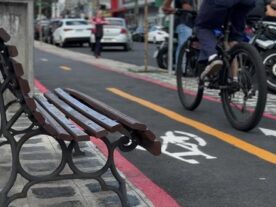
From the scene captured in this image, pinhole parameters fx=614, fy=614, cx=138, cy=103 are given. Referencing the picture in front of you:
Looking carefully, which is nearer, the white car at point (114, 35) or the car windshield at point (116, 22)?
the white car at point (114, 35)

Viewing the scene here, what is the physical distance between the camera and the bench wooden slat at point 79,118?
360 cm

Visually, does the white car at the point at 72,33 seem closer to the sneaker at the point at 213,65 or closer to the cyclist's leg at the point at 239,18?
the cyclist's leg at the point at 239,18

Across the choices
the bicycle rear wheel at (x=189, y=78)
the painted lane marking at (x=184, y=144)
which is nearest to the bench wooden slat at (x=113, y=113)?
the painted lane marking at (x=184, y=144)

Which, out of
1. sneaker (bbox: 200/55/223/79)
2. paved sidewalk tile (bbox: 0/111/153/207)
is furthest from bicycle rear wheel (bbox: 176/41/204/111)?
paved sidewalk tile (bbox: 0/111/153/207)

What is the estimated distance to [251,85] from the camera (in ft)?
20.5

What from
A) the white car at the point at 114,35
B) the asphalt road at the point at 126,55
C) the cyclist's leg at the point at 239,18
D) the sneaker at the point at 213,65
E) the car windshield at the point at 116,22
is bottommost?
the asphalt road at the point at 126,55

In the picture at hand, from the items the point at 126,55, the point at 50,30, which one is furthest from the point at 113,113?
the point at 50,30

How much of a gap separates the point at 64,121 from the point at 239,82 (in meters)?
2.83

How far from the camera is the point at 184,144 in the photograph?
5.91 metres

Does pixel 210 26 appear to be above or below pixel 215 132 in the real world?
above

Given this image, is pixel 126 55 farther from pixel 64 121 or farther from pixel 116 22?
pixel 64 121

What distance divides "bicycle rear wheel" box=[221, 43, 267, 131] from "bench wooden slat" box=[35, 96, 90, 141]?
213cm

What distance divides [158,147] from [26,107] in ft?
2.70

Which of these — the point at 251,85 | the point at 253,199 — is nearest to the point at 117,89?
the point at 251,85
